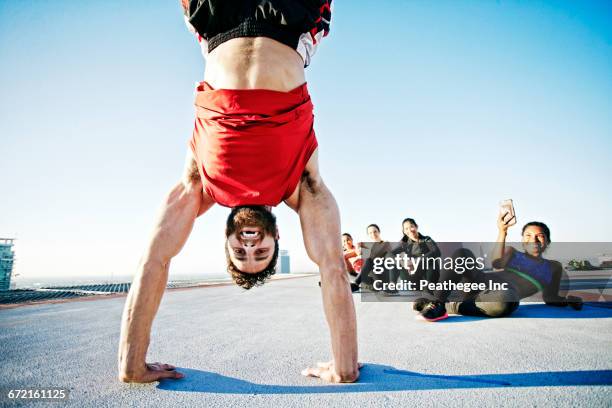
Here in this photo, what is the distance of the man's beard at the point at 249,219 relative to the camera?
1844 millimetres

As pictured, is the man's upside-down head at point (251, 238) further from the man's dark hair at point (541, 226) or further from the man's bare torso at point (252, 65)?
the man's dark hair at point (541, 226)

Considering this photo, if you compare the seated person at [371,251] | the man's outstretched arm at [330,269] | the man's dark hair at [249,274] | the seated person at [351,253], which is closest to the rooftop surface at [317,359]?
the man's outstretched arm at [330,269]

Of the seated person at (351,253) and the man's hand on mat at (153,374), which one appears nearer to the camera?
the man's hand on mat at (153,374)

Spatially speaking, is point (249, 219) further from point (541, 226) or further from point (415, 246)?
point (415, 246)

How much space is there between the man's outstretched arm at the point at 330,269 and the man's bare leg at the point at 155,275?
0.75 metres

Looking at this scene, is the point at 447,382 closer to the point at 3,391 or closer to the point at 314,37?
the point at 3,391

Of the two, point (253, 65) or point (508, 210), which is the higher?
point (253, 65)

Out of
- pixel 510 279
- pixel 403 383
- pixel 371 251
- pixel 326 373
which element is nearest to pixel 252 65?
pixel 326 373

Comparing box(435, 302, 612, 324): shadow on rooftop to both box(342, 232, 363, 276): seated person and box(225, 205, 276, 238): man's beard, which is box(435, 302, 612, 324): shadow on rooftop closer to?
box(225, 205, 276, 238): man's beard

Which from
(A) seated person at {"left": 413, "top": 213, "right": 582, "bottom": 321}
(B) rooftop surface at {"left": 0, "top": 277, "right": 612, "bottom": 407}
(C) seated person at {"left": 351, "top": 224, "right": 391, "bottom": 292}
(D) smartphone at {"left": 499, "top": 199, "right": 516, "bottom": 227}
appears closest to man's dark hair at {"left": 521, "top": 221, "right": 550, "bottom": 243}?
(A) seated person at {"left": 413, "top": 213, "right": 582, "bottom": 321}

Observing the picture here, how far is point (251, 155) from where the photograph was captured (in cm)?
173

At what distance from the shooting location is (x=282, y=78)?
182cm

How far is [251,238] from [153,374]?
0.90 m

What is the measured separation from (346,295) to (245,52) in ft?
5.25
